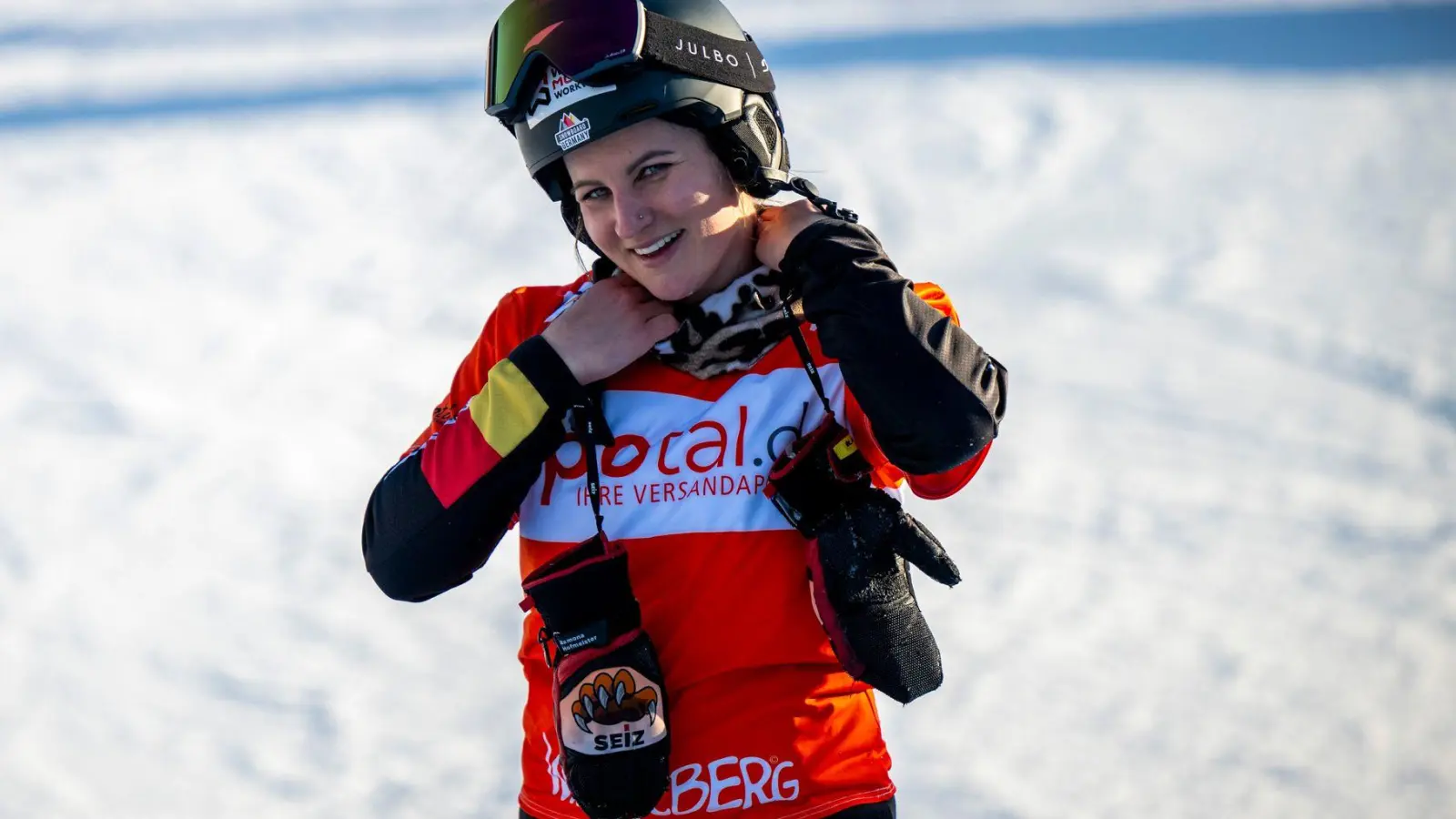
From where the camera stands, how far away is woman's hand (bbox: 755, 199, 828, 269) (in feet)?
6.23

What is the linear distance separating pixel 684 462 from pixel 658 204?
14.5 inches

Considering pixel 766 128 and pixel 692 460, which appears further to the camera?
pixel 766 128

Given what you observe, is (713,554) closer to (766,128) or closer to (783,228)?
(783,228)

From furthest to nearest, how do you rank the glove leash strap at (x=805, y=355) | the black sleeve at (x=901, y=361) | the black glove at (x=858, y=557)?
the glove leash strap at (x=805, y=355), the black glove at (x=858, y=557), the black sleeve at (x=901, y=361)

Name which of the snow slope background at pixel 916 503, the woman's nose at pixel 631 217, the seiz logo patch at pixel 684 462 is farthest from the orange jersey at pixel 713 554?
the snow slope background at pixel 916 503

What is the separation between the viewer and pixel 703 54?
6.60ft

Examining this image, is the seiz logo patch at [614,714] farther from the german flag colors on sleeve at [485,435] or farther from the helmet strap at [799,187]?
the helmet strap at [799,187]

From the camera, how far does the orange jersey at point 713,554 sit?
183 centimetres

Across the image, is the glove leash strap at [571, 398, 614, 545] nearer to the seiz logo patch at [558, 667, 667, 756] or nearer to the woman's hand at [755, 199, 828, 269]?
the seiz logo patch at [558, 667, 667, 756]

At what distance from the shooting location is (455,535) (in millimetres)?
1861

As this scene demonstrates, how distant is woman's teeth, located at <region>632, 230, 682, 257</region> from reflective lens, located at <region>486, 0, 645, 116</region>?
0.82 ft

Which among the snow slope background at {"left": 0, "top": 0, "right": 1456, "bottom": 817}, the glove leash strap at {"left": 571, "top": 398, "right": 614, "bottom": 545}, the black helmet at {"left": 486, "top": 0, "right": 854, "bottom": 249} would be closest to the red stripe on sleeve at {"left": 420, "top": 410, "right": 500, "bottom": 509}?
the glove leash strap at {"left": 571, "top": 398, "right": 614, "bottom": 545}

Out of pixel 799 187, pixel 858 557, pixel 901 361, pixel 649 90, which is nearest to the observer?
pixel 901 361

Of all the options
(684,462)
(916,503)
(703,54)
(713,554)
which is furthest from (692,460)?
(916,503)
